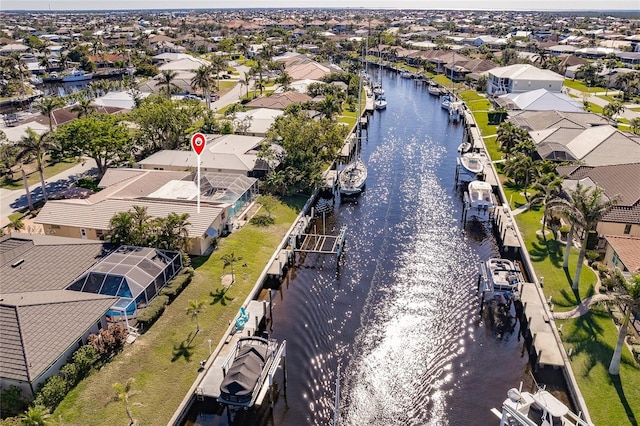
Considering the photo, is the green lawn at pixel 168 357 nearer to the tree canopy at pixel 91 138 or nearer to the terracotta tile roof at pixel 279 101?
the tree canopy at pixel 91 138

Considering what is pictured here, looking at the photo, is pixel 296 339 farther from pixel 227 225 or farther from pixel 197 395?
pixel 227 225

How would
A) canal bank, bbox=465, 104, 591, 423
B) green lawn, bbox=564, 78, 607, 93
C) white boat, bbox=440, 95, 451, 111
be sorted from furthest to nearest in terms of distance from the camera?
green lawn, bbox=564, 78, 607, 93, white boat, bbox=440, 95, 451, 111, canal bank, bbox=465, 104, 591, 423

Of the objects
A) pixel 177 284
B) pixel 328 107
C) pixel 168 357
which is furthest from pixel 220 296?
pixel 328 107

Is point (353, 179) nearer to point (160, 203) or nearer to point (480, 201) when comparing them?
point (480, 201)

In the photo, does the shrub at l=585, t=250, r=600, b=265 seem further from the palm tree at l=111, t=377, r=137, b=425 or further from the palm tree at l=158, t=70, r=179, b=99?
the palm tree at l=158, t=70, r=179, b=99

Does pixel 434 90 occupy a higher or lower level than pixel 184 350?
higher

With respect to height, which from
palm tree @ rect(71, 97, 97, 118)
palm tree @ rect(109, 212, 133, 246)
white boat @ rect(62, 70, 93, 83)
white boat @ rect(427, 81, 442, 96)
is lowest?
palm tree @ rect(109, 212, 133, 246)

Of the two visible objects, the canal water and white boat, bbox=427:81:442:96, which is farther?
white boat, bbox=427:81:442:96

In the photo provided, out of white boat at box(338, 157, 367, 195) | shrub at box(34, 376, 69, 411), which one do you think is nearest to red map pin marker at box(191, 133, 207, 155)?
white boat at box(338, 157, 367, 195)
